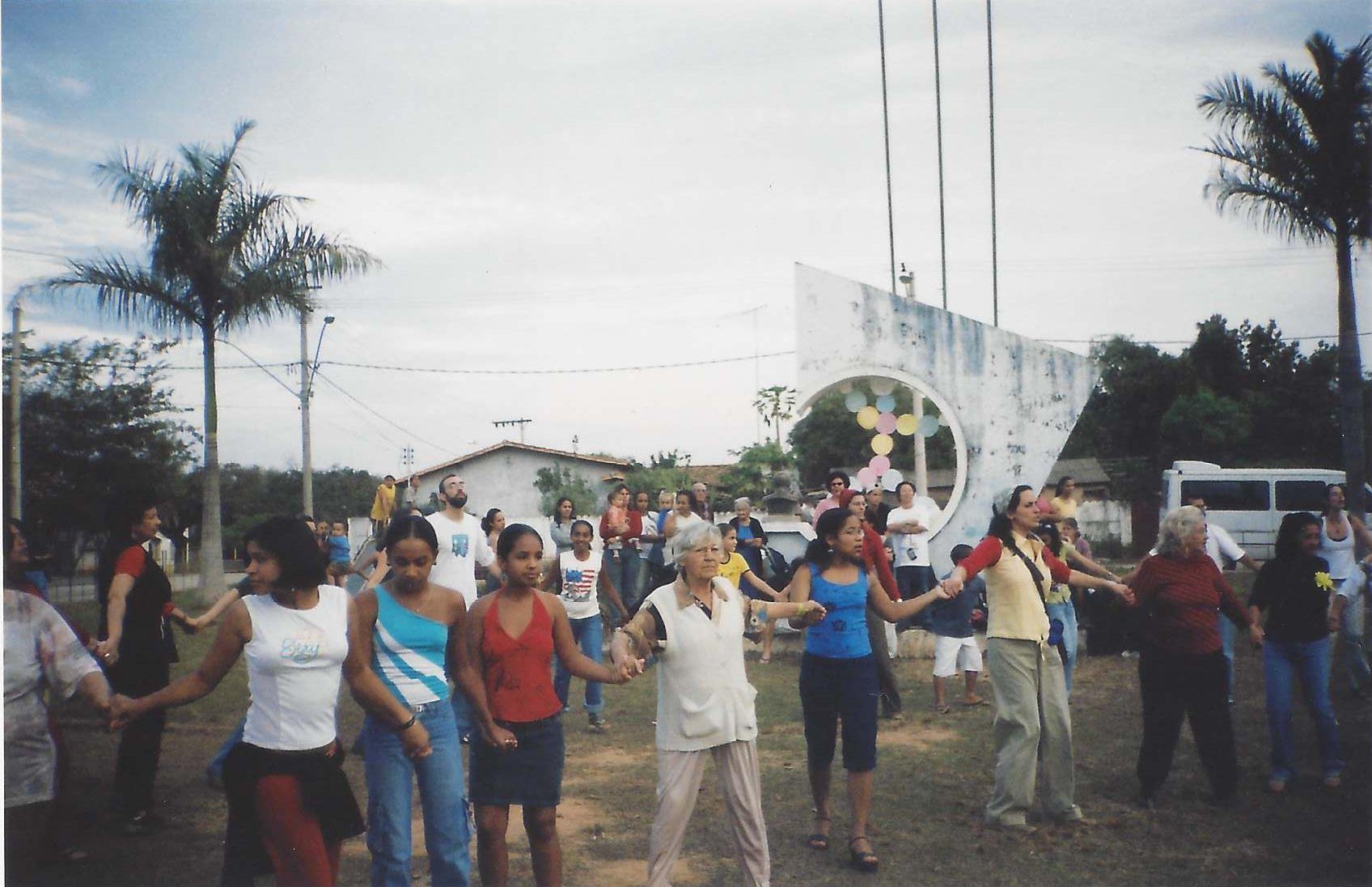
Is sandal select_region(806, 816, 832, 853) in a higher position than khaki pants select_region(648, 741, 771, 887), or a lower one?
lower

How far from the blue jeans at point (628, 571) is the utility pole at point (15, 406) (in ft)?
42.9

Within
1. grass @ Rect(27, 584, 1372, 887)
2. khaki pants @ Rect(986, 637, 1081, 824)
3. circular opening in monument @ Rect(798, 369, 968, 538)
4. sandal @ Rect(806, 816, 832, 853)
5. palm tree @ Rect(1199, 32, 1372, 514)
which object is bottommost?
grass @ Rect(27, 584, 1372, 887)

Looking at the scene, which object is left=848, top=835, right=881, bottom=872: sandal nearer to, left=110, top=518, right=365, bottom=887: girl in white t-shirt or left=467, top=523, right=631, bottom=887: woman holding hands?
left=467, top=523, right=631, bottom=887: woman holding hands

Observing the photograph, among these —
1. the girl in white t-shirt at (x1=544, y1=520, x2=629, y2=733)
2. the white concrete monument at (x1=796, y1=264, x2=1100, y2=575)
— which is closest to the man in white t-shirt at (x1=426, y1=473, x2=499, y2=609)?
the girl in white t-shirt at (x1=544, y1=520, x2=629, y2=733)

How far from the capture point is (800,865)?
224 inches

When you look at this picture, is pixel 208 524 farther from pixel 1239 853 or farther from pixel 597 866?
pixel 1239 853

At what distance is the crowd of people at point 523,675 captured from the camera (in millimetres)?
4070

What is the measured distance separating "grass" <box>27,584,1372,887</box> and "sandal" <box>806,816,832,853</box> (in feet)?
0.19

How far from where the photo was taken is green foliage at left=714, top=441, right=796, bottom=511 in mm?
38000

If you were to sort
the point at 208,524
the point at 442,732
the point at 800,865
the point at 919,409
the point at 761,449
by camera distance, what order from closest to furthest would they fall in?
the point at 442,732 → the point at 800,865 → the point at 919,409 → the point at 208,524 → the point at 761,449

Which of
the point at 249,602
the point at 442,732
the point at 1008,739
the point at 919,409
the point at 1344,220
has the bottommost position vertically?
the point at 1008,739

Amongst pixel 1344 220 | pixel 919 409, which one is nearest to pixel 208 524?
pixel 919 409

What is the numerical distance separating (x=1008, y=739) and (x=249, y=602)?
169 inches

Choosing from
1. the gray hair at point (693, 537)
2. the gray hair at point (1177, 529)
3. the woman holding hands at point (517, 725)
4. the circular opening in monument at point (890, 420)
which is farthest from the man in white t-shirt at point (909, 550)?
the woman holding hands at point (517, 725)
